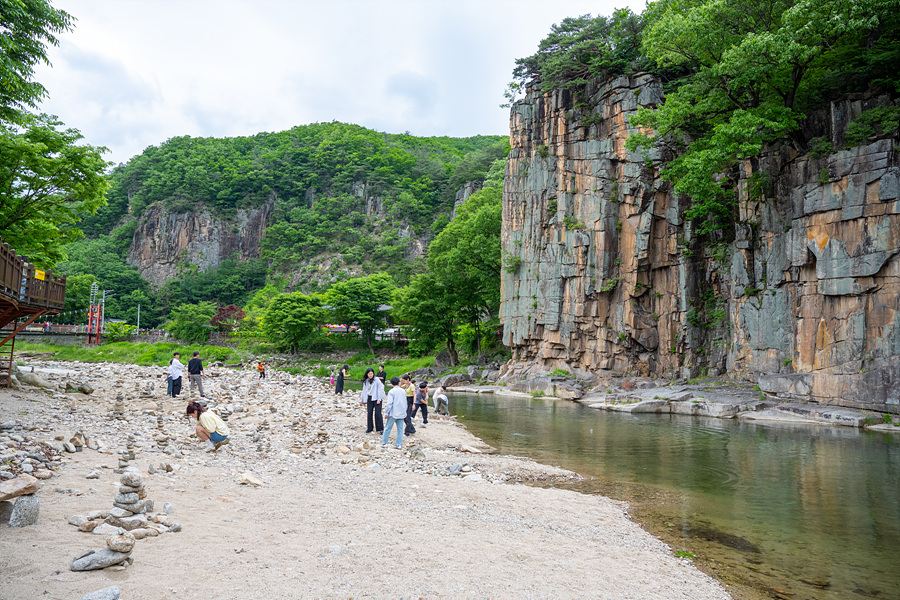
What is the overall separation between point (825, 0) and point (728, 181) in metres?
12.8

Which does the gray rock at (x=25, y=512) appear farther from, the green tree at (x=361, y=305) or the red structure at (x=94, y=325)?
the red structure at (x=94, y=325)

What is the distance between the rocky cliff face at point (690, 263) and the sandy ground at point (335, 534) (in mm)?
20122

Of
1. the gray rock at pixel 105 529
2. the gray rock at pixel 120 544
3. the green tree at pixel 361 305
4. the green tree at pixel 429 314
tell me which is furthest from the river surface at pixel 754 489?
the green tree at pixel 361 305

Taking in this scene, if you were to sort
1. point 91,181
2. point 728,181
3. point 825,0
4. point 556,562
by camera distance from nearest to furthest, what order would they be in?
point 556,562
point 91,181
point 825,0
point 728,181

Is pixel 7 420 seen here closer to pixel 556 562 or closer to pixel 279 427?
pixel 279 427

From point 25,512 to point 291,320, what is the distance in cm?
5400

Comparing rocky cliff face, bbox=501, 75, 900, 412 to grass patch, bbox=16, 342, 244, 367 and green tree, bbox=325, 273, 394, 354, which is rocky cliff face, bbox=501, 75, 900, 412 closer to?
green tree, bbox=325, 273, 394, 354

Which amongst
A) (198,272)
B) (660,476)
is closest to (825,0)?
(660,476)

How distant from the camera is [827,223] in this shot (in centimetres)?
2609

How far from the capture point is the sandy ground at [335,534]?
5.21 m

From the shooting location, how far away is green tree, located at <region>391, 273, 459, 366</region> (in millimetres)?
52125

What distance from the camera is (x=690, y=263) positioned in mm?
37750

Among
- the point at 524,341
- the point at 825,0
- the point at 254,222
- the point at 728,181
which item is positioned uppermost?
the point at 254,222

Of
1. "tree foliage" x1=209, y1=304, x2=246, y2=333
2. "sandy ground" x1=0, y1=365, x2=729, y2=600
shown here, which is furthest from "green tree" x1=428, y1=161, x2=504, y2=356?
"sandy ground" x1=0, y1=365, x2=729, y2=600
